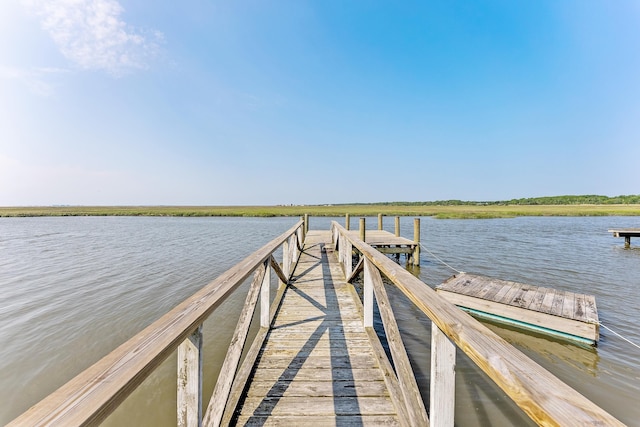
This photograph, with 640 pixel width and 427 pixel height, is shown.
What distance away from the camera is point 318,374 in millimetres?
2746

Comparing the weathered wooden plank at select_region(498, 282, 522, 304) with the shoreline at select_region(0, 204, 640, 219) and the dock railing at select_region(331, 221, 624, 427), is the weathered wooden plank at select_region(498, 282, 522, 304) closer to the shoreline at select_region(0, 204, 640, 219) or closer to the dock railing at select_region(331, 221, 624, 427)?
the dock railing at select_region(331, 221, 624, 427)

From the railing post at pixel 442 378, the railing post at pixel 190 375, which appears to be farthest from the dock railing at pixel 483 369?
the railing post at pixel 190 375

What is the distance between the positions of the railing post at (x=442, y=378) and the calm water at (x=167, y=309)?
2.36 metres

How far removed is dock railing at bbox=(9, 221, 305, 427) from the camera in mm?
758

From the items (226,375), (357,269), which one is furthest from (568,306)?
(226,375)

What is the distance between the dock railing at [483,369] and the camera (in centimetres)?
78

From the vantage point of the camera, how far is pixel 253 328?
5.66 m

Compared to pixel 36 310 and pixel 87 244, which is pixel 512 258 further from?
pixel 87 244

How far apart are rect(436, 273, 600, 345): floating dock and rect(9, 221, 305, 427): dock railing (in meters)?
5.53

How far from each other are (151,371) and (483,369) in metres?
1.25

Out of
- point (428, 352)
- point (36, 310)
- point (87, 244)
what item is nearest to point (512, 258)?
point (428, 352)

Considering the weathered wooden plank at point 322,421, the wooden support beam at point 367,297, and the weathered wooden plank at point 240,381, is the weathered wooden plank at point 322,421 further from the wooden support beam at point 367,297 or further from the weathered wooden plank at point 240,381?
the wooden support beam at point 367,297

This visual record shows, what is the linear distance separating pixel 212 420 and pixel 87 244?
62.5 ft

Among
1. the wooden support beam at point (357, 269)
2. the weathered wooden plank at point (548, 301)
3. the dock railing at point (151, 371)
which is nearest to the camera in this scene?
the dock railing at point (151, 371)
